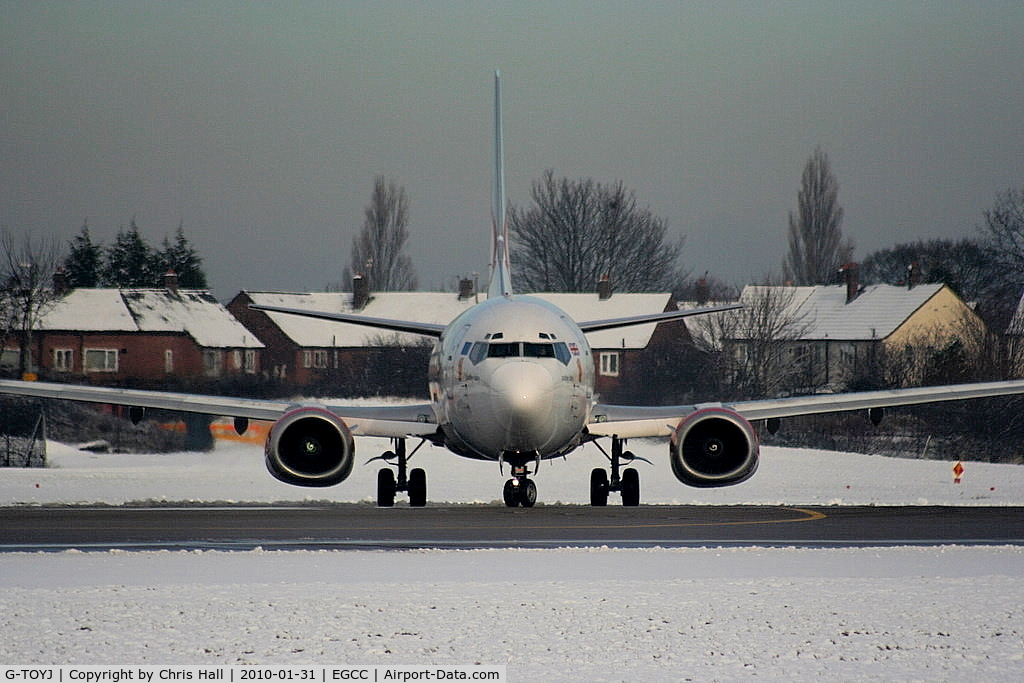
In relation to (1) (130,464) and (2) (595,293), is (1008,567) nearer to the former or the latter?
(1) (130,464)

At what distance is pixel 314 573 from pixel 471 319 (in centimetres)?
1206

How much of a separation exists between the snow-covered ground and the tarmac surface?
1.60 metres

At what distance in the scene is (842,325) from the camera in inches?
3969

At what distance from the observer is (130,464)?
46469mm

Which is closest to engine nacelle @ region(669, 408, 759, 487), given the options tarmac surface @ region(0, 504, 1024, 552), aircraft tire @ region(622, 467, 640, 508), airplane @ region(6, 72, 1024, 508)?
airplane @ region(6, 72, 1024, 508)

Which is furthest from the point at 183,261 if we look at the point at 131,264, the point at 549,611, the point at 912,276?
the point at 549,611

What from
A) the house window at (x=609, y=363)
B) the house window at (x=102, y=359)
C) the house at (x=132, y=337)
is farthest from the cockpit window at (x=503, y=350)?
the house window at (x=102, y=359)

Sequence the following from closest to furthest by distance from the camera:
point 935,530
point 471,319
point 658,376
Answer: point 935,530 < point 471,319 < point 658,376

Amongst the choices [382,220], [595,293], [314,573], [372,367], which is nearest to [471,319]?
[314,573]

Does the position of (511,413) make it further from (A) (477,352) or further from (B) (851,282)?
(B) (851,282)

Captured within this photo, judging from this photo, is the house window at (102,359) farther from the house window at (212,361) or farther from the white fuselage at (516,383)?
the white fuselage at (516,383)

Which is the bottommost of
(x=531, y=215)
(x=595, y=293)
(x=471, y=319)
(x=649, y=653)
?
(x=649, y=653)

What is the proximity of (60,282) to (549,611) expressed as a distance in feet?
281

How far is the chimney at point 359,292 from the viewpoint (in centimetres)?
10725
